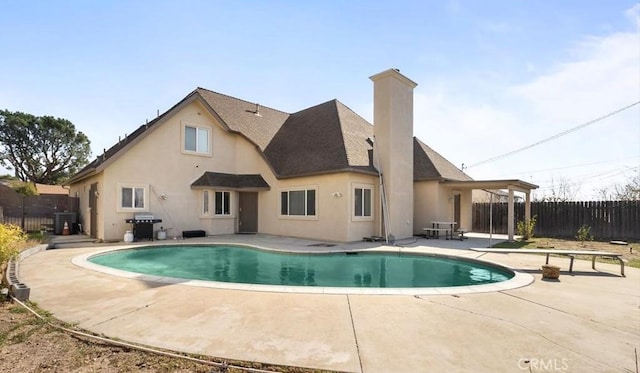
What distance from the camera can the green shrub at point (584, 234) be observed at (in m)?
16.1

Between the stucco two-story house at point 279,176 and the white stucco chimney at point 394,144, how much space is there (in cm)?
5

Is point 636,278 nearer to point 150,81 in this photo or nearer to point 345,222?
point 345,222

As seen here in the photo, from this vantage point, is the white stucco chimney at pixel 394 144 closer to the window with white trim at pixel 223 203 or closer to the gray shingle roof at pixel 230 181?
the gray shingle roof at pixel 230 181

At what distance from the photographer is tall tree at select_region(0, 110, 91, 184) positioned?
1580 inches

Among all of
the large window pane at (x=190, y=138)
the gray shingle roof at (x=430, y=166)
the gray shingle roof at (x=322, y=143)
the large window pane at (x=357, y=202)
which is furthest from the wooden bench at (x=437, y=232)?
the large window pane at (x=190, y=138)

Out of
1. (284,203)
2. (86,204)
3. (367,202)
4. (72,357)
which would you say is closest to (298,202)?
(284,203)

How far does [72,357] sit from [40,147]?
5089 cm

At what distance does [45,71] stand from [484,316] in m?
17.9

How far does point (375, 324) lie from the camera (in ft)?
15.4

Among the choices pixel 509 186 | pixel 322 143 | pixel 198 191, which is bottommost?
pixel 198 191

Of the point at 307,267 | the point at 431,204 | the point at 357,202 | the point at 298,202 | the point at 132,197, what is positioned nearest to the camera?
the point at 307,267

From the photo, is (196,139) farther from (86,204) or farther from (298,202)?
(86,204)

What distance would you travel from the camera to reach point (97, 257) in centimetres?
1157

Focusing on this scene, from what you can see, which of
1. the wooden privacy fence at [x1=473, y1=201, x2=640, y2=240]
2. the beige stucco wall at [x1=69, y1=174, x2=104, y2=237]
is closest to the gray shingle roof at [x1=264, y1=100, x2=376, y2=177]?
the beige stucco wall at [x1=69, y1=174, x2=104, y2=237]
